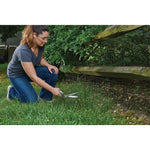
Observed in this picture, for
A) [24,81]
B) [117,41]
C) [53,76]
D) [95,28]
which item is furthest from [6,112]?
[117,41]

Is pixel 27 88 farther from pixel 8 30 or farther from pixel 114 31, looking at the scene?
pixel 114 31

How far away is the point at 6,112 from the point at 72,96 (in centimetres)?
72

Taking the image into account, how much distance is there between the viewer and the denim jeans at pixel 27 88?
2.41 metres

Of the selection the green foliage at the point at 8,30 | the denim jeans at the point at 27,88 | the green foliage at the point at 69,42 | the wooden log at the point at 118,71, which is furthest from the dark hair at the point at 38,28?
the wooden log at the point at 118,71

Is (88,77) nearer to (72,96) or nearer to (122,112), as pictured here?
(72,96)

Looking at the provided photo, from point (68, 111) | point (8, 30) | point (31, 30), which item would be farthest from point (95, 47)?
point (8, 30)

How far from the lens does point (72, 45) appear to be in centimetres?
250

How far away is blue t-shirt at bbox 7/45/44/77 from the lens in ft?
7.44

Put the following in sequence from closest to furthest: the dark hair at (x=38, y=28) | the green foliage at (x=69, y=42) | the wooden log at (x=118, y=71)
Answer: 1. the wooden log at (x=118, y=71)
2. the dark hair at (x=38, y=28)
3. the green foliage at (x=69, y=42)

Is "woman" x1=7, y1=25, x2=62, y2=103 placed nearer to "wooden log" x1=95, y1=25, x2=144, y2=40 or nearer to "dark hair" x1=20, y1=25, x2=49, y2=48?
"dark hair" x1=20, y1=25, x2=49, y2=48

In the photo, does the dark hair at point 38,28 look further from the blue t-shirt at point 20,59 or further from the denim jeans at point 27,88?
the denim jeans at point 27,88

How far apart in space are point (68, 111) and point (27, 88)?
0.62 metres

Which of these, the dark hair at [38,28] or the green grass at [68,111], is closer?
the green grass at [68,111]

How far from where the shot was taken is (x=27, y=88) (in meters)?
2.43
